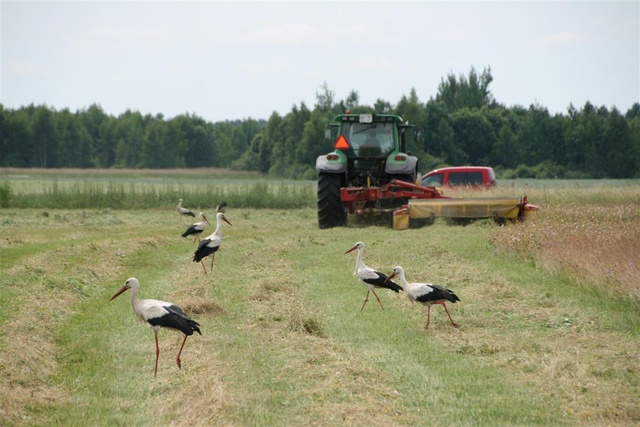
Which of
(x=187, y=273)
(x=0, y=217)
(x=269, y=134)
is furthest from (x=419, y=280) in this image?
(x=269, y=134)

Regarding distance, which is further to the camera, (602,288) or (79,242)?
(79,242)

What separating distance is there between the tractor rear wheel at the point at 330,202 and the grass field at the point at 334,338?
205 inches

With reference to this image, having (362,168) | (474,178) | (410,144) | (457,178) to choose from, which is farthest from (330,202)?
(410,144)

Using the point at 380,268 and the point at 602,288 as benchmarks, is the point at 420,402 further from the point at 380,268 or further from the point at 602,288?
the point at 380,268

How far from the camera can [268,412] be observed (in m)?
6.97

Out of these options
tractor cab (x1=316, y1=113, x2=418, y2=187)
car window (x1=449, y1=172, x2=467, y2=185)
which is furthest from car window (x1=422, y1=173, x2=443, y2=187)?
tractor cab (x1=316, y1=113, x2=418, y2=187)

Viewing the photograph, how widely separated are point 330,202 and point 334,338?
46.2 feet

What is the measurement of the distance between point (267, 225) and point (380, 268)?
38.7 feet

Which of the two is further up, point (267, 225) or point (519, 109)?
point (519, 109)

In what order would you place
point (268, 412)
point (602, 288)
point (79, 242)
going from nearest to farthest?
point (268, 412) → point (602, 288) → point (79, 242)

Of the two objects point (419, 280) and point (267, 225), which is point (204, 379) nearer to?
point (419, 280)

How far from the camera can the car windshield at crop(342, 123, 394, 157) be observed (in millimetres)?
24859

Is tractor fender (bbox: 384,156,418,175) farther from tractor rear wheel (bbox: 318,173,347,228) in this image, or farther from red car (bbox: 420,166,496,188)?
red car (bbox: 420,166,496,188)

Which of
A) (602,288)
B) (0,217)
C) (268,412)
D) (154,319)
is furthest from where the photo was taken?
(0,217)
